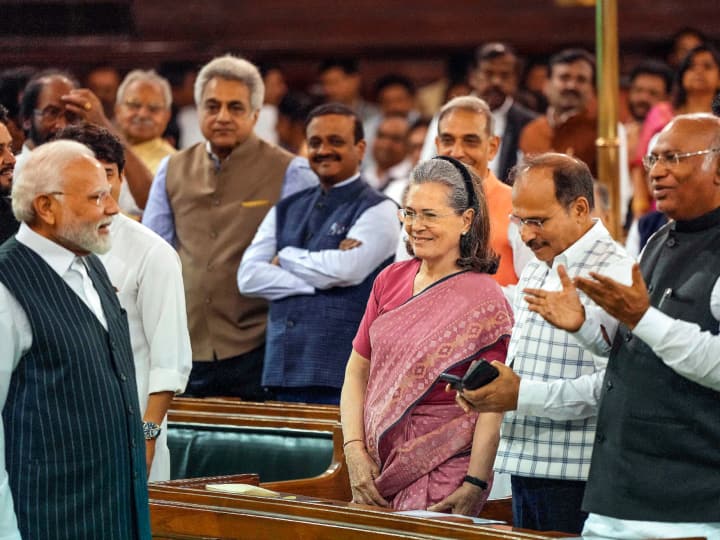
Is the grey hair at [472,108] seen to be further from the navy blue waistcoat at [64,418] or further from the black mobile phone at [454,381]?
the navy blue waistcoat at [64,418]

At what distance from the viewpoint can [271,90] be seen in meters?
8.32

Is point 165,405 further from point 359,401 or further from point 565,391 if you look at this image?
point 565,391

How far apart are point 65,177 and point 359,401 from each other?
1059mm

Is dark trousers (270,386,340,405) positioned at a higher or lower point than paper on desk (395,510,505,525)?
higher

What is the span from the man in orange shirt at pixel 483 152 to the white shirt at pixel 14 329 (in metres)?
1.67

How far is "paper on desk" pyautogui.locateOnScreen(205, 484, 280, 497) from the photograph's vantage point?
3627 mm

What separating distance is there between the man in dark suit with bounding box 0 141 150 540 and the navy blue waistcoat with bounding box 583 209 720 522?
40.9 inches

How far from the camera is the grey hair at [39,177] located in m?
3.08

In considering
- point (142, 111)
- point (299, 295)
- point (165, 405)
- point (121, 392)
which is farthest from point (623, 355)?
point (142, 111)

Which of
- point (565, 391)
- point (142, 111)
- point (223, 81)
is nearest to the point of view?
point (565, 391)

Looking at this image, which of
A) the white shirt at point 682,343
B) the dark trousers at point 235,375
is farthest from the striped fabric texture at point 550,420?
the dark trousers at point 235,375

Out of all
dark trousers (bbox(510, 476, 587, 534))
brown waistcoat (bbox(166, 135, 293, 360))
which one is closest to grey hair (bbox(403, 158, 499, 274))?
dark trousers (bbox(510, 476, 587, 534))

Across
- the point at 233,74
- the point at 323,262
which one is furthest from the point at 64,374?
the point at 233,74

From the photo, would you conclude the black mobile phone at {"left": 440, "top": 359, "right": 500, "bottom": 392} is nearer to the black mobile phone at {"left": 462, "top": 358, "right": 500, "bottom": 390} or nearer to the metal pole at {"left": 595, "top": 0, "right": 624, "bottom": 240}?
the black mobile phone at {"left": 462, "top": 358, "right": 500, "bottom": 390}
